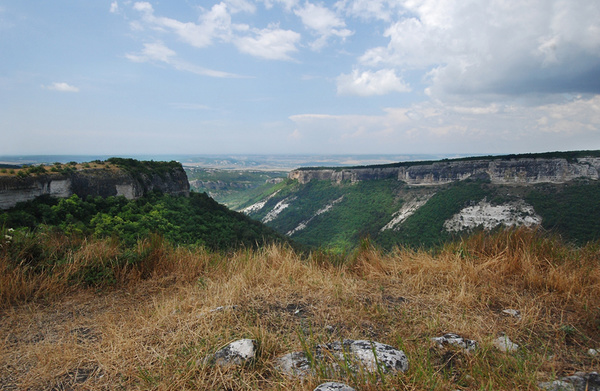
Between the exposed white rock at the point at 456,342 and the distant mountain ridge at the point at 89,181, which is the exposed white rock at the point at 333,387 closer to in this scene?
the exposed white rock at the point at 456,342

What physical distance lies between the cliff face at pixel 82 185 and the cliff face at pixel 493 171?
5795 cm

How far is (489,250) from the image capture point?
4.72 metres

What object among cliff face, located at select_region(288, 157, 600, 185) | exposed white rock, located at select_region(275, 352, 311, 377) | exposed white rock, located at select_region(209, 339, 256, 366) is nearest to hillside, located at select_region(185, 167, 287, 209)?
cliff face, located at select_region(288, 157, 600, 185)

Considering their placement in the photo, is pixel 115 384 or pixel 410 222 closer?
pixel 115 384

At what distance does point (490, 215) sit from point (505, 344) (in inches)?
2036

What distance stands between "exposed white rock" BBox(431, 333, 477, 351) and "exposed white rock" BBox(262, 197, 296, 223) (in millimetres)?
82618

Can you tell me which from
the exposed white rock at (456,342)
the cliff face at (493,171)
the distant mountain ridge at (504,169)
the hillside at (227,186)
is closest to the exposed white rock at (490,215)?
the cliff face at (493,171)

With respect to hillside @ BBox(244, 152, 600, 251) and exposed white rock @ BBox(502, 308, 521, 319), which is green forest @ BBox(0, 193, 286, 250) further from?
hillside @ BBox(244, 152, 600, 251)

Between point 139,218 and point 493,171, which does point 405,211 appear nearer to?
point 493,171

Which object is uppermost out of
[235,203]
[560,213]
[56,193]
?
[56,193]

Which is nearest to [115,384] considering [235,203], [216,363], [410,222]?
[216,363]

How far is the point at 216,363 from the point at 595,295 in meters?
4.14

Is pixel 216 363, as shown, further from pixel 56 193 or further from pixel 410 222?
pixel 410 222

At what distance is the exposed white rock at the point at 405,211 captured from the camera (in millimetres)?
56019
